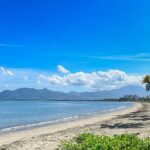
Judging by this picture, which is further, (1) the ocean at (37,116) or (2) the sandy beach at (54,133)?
(1) the ocean at (37,116)

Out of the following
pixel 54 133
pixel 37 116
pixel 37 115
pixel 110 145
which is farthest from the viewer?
pixel 37 115

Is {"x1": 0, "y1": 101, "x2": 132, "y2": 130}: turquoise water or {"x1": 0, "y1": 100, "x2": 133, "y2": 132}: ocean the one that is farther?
{"x1": 0, "y1": 101, "x2": 132, "y2": 130}: turquoise water

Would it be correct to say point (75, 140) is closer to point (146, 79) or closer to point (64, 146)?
point (64, 146)

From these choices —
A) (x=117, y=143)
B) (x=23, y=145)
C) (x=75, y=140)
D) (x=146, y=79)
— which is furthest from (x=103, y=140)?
(x=146, y=79)

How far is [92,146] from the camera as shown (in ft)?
46.5

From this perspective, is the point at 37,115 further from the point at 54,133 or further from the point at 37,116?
the point at 54,133

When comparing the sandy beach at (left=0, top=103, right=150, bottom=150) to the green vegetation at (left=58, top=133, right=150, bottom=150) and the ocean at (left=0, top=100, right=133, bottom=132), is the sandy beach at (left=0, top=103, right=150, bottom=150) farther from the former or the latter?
the ocean at (left=0, top=100, right=133, bottom=132)

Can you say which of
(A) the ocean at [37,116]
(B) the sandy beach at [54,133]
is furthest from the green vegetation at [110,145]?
(A) the ocean at [37,116]

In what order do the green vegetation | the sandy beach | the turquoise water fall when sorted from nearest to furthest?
the green vegetation, the sandy beach, the turquoise water

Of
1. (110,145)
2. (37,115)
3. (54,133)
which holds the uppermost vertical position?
(37,115)

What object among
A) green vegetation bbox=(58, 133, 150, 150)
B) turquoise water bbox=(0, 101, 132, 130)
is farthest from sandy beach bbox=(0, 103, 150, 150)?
turquoise water bbox=(0, 101, 132, 130)

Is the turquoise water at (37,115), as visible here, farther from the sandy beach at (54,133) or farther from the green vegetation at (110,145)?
the green vegetation at (110,145)

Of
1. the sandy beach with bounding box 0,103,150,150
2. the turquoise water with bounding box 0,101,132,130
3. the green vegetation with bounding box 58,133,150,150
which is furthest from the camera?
the turquoise water with bounding box 0,101,132,130

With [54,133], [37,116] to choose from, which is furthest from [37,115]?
[54,133]
